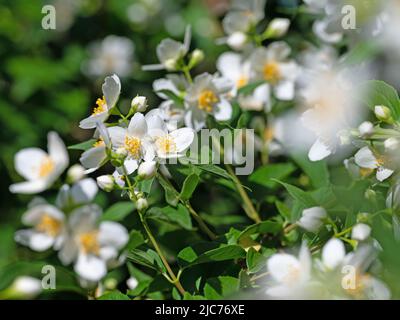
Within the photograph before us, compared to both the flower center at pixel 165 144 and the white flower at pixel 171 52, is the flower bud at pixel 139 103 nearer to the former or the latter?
the flower center at pixel 165 144

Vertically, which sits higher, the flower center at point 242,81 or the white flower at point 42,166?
the white flower at point 42,166

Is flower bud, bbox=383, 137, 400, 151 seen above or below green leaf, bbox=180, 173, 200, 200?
above

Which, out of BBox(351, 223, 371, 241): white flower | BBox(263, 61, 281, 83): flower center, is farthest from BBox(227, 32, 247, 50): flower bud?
BBox(351, 223, 371, 241): white flower

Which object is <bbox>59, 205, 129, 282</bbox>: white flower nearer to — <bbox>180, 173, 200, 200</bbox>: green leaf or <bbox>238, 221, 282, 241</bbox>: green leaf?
<bbox>180, 173, 200, 200</bbox>: green leaf

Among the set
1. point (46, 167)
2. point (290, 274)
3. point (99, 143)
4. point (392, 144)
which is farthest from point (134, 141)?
point (392, 144)

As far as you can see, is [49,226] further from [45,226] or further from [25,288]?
[25,288]

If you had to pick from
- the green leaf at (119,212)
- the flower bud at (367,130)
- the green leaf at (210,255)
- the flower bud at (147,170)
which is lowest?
the green leaf at (119,212)

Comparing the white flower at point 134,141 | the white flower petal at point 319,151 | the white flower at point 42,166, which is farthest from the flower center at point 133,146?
the white flower petal at point 319,151
